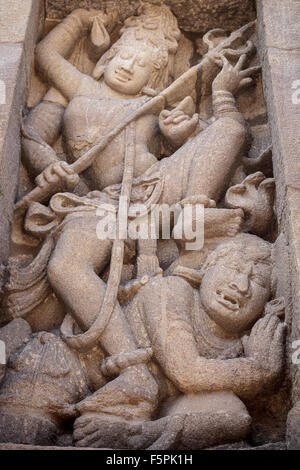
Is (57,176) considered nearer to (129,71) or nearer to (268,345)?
(129,71)

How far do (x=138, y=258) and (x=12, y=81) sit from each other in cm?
153

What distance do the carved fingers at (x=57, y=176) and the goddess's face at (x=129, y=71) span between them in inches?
39.1

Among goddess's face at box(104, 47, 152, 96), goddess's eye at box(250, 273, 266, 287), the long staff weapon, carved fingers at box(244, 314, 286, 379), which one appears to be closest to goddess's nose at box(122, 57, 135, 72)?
goddess's face at box(104, 47, 152, 96)

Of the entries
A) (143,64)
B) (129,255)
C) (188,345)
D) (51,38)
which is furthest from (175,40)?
(188,345)

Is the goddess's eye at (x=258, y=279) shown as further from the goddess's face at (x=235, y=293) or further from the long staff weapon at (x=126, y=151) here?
the long staff weapon at (x=126, y=151)

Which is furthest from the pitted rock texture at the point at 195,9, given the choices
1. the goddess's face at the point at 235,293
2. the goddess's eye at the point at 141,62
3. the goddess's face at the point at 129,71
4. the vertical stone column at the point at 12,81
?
the goddess's face at the point at 235,293

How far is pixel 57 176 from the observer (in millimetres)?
4254

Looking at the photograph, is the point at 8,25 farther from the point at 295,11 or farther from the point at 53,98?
the point at 295,11

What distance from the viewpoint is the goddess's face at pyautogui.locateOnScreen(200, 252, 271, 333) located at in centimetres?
362

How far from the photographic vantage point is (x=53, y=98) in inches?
194

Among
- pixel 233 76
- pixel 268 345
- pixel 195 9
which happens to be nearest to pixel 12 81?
pixel 233 76

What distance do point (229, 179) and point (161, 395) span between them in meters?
1.65

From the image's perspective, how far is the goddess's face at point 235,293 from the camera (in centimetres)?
362

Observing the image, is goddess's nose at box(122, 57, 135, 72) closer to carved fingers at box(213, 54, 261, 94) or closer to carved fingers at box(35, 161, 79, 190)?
carved fingers at box(213, 54, 261, 94)
